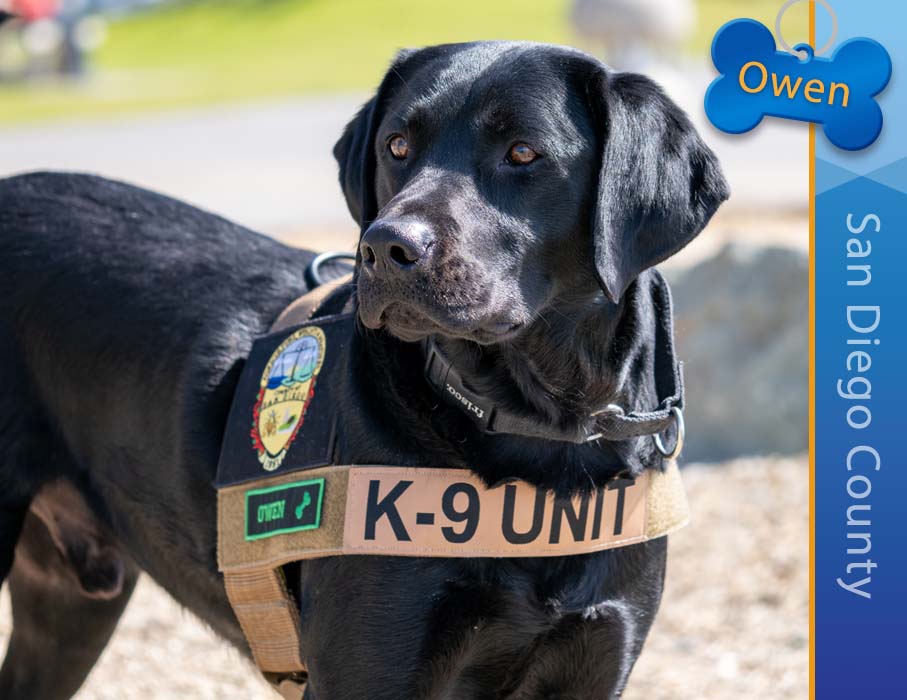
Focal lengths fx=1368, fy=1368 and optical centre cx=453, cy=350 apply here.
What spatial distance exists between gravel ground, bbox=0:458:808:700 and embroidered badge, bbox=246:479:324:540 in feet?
3.80

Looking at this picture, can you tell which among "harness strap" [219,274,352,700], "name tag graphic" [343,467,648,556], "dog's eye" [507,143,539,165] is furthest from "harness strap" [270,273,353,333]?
"dog's eye" [507,143,539,165]

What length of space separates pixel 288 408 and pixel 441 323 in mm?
615

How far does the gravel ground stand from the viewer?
4.48 meters

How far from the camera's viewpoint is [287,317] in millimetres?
3242

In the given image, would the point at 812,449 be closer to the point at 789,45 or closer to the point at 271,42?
the point at 789,45

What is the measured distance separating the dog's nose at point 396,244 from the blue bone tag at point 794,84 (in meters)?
1.09

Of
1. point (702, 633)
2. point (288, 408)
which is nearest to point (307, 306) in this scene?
point (288, 408)

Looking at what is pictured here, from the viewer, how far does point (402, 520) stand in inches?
108

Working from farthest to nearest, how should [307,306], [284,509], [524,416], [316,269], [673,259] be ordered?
[673,259], [316,269], [307,306], [284,509], [524,416]

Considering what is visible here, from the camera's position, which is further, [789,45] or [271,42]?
[271,42]

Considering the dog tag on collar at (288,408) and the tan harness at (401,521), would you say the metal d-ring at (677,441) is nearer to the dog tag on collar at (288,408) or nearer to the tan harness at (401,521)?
the tan harness at (401,521)

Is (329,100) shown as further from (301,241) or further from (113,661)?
(113,661)

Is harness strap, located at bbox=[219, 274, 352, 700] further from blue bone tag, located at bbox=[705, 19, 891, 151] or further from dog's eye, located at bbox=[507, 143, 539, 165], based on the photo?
blue bone tag, located at bbox=[705, 19, 891, 151]

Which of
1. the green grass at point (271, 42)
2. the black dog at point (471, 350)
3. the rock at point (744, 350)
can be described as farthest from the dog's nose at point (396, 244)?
the green grass at point (271, 42)
